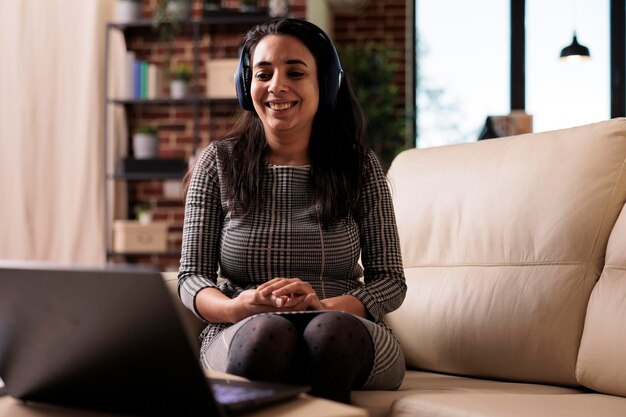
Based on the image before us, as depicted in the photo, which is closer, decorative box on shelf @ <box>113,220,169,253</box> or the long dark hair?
the long dark hair

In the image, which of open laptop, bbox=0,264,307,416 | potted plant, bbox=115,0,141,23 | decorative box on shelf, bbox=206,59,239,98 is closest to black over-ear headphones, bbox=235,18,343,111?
open laptop, bbox=0,264,307,416

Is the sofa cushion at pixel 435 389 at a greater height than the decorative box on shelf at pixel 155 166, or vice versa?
the decorative box on shelf at pixel 155 166

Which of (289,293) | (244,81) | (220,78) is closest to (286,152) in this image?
(244,81)

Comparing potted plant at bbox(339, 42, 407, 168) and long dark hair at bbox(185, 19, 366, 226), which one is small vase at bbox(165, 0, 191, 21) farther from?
long dark hair at bbox(185, 19, 366, 226)

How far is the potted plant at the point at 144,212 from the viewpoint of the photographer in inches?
203

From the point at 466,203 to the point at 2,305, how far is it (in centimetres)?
124

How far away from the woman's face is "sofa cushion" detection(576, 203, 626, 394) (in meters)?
0.72

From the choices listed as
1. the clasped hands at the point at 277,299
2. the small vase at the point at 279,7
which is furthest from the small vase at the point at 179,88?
the clasped hands at the point at 277,299

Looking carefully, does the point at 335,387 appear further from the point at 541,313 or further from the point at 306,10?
the point at 306,10

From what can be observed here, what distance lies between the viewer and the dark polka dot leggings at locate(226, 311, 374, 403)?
1.42m

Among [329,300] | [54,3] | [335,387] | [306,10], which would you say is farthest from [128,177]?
[335,387]

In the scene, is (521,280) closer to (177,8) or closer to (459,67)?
(177,8)

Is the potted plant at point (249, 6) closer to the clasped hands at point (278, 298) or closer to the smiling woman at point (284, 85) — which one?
the smiling woman at point (284, 85)

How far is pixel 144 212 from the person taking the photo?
518cm
